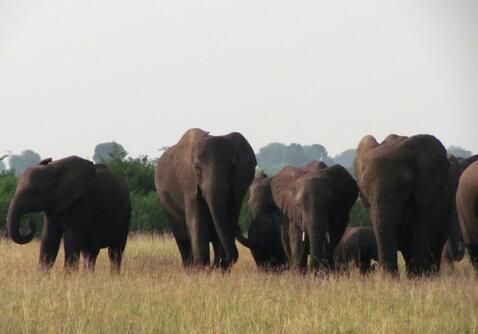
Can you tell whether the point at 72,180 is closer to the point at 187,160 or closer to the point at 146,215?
the point at 187,160

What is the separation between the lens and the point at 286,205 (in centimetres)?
1967

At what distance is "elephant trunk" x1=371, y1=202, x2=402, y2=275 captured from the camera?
16922 mm

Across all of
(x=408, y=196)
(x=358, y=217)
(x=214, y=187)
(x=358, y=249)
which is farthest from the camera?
(x=358, y=217)

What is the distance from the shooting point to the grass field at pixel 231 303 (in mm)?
11984

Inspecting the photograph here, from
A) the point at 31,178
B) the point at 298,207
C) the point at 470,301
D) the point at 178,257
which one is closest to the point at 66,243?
the point at 31,178

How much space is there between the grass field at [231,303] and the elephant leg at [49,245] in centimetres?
38

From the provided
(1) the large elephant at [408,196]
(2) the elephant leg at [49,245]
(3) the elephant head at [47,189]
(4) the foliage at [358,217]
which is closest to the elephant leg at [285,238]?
(1) the large elephant at [408,196]

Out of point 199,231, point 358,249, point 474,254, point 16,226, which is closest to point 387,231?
point 474,254

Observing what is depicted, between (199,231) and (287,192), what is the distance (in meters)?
1.83

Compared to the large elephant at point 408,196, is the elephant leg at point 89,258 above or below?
below

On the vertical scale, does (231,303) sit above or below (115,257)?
above

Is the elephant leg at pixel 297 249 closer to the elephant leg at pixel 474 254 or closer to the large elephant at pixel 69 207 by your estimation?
the elephant leg at pixel 474 254

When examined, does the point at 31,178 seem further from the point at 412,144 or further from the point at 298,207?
the point at 412,144

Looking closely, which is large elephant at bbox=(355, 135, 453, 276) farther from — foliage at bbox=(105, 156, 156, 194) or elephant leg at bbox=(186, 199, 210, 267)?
foliage at bbox=(105, 156, 156, 194)
